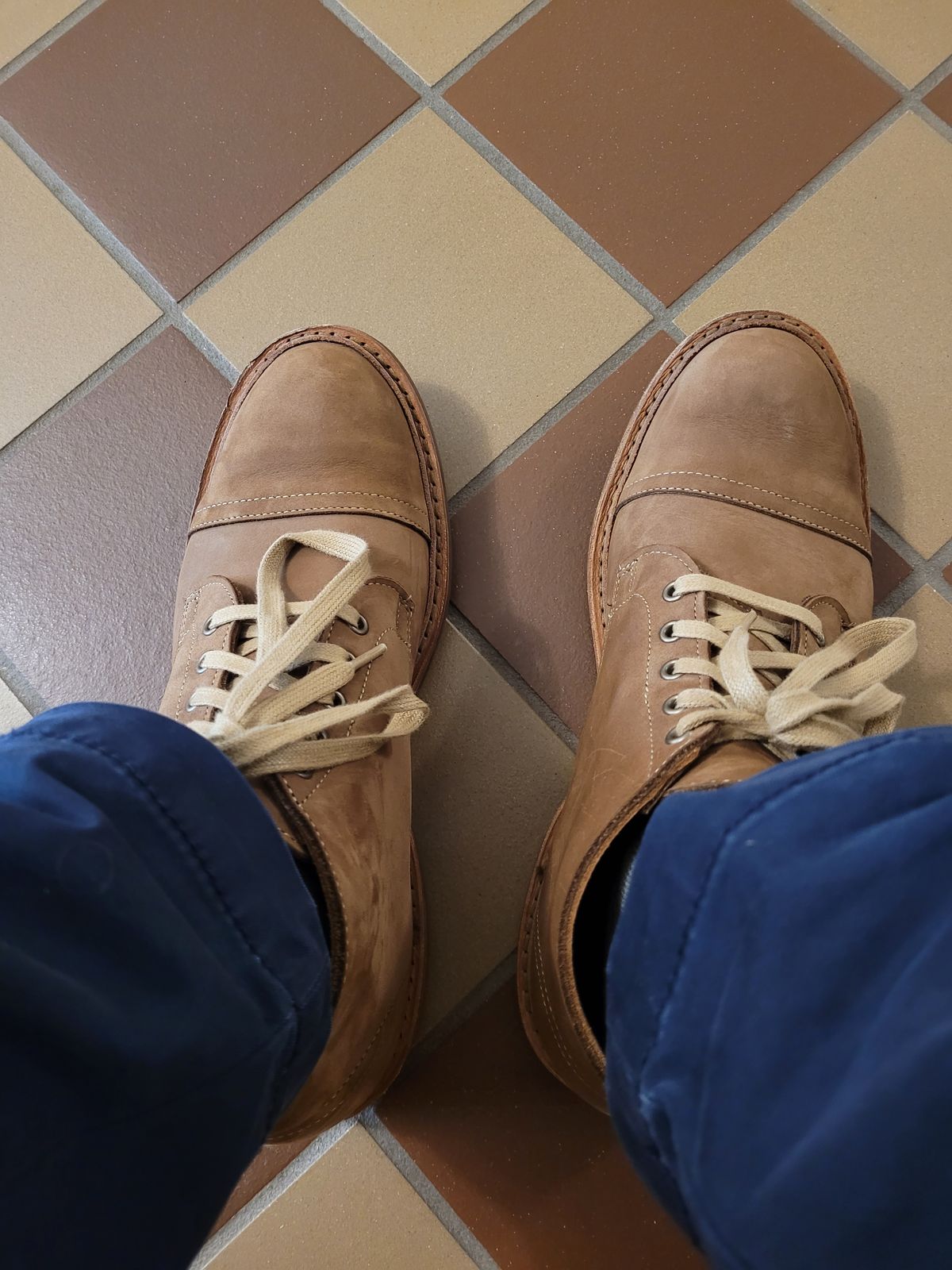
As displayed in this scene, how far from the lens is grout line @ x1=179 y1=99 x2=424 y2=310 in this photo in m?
0.87

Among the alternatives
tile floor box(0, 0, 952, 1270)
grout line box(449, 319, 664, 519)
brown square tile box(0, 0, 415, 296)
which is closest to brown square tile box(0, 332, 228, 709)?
tile floor box(0, 0, 952, 1270)

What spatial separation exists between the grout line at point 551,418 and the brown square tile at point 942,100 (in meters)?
0.36

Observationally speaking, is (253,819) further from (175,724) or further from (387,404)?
(387,404)

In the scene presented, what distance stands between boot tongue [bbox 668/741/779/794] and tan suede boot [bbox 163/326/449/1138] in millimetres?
208

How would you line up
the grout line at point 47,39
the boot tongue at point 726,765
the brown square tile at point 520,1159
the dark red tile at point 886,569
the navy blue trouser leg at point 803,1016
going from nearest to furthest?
the navy blue trouser leg at point 803,1016 → the boot tongue at point 726,765 → the brown square tile at point 520,1159 → the dark red tile at point 886,569 → the grout line at point 47,39

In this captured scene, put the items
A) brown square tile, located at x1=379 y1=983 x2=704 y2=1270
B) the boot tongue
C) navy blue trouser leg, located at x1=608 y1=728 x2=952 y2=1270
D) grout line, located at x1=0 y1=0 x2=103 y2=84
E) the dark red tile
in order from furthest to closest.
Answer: grout line, located at x1=0 y1=0 x2=103 y2=84 → the dark red tile → brown square tile, located at x1=379 y1=983 x2=704 y2=1270 → the boot tongue → navy blue trouser leg, located at x1=608 y1=728 x2=952 y2=1270

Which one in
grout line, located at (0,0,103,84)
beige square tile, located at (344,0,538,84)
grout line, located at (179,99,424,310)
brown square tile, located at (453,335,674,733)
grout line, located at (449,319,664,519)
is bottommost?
brown square tile, located at (453,335,674,733)

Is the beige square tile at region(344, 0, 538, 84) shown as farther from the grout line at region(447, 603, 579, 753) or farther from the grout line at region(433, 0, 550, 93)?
the grout line at region(447, 603, 579, 753)

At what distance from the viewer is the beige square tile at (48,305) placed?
0.87 m

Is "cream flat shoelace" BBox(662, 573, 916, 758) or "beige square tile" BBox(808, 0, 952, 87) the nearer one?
"cream flat shoelace" BBox(662, 573, 916, 758)

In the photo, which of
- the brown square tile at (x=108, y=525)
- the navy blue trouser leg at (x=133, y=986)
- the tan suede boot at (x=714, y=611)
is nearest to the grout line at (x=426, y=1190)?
the tan suede boot at (x=714, y=611)

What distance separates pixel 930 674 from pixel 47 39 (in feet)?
3.56

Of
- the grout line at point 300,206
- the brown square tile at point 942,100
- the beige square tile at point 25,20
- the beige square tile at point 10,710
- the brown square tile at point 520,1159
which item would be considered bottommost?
the brown square tile at point 520,1159

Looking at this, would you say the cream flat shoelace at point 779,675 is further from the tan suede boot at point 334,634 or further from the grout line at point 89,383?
Answer: the grout line at point 89,383
